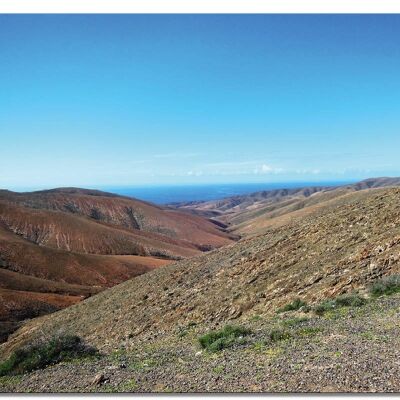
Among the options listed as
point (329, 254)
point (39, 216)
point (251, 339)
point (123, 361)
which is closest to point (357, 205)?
point (329, 254)

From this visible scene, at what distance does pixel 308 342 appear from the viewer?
30.2ft

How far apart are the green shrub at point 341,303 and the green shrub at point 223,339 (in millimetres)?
2396

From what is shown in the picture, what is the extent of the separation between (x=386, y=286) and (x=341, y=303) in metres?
1.56

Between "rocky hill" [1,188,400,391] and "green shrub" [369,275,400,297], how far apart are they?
508mm

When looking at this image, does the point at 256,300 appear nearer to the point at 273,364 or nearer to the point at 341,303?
the point at 341,303

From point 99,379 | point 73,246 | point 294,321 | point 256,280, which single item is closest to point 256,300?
point 256,280

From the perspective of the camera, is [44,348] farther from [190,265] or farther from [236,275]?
[190,265]

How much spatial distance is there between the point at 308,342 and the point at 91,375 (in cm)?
507

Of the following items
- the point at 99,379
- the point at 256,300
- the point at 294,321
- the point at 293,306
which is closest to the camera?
the point at 99,379

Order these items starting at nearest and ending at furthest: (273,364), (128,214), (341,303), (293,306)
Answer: (273,364)
(341,303)
(293,306)
(128,214)

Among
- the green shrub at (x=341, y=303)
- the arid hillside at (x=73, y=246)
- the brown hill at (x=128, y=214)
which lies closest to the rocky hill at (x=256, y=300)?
the green shrub at (x=341, y=303)

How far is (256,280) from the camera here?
18.5 meters

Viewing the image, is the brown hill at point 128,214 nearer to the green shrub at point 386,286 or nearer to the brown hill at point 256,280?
the brown hill at point 256,280

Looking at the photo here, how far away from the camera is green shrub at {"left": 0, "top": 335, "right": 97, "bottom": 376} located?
11344 millimetres
